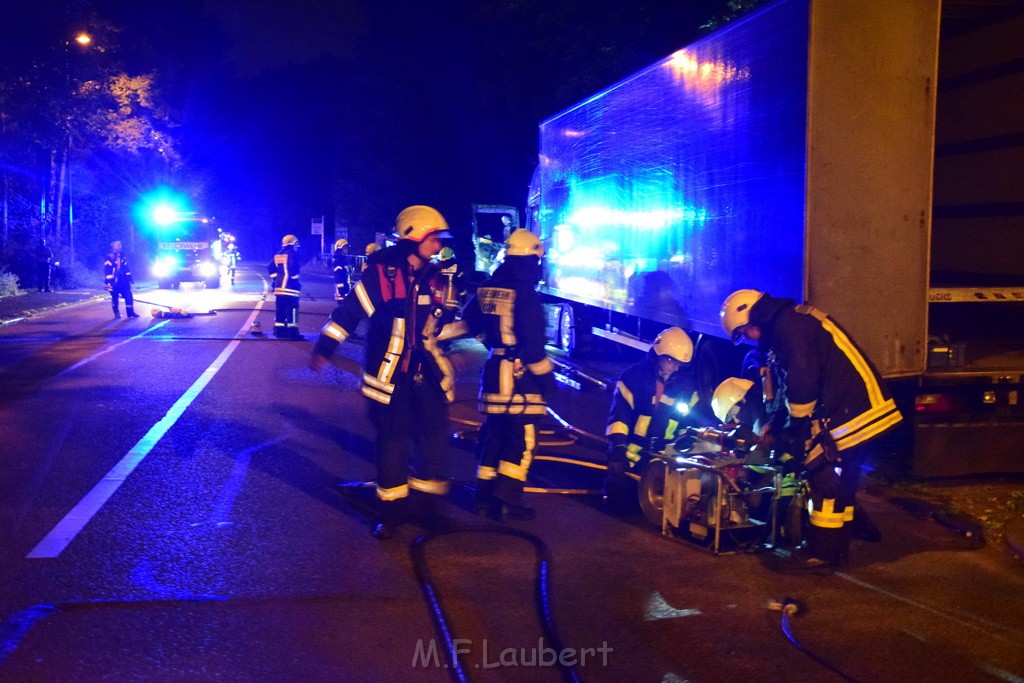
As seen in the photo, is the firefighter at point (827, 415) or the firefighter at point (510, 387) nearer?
the firefighter at point (827, 415)

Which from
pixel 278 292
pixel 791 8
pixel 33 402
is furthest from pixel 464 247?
pixel 791 8

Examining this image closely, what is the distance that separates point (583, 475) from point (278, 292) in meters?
10.4

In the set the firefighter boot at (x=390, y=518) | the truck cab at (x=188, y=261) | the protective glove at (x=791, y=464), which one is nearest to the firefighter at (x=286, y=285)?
the firefighter boot at (x=390, y=518)

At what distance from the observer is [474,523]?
21.6ft

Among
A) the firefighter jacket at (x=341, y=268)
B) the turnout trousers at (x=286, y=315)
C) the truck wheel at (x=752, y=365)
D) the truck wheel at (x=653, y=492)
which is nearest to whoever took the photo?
the truck wheel at (x=653, y=492)

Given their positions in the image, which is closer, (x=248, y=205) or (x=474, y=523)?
(x=474, y=523)

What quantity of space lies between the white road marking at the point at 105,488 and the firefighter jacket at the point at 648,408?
347cm

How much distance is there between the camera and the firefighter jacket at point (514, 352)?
22.0ft

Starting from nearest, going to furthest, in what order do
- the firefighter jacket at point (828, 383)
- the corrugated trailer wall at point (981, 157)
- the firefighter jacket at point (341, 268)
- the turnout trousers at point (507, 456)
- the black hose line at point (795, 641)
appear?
the black hose line at point (795, 641), the firefighter jacket at point (828, 383), the turnout trousers at point (507, 456), the corrugated trailer wall at point (981, 157), the firefighter jacket at point (341, 268)

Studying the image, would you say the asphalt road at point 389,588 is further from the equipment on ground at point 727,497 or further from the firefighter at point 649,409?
the firefighter at point 649,409

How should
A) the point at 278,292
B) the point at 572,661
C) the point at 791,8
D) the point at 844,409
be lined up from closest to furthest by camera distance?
the point at 572,661, the point at 844,409, the point at 791,8, the point at 278,292

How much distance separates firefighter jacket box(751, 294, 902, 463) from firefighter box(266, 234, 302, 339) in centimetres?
1213

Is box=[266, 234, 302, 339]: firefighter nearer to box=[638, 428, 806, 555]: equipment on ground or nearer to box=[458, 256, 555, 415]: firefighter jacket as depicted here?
box=[458, 256, 555, 415]: firefighter jacket

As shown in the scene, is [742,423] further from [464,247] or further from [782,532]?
[464,247]
